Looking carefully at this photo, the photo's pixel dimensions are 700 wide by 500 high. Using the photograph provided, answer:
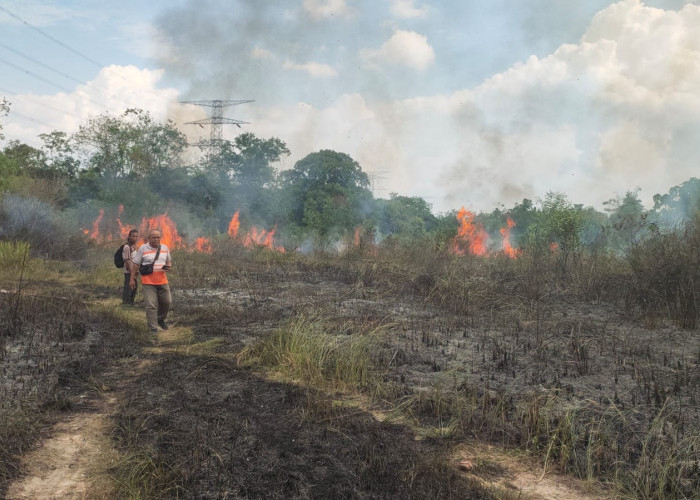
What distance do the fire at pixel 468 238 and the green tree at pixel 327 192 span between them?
36.7ft

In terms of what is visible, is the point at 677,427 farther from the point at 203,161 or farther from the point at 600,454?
the point at 203,161

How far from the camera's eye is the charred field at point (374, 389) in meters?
4.01

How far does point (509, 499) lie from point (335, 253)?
1666cm

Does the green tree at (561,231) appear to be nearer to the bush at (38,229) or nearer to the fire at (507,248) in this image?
the fire at (507,248)

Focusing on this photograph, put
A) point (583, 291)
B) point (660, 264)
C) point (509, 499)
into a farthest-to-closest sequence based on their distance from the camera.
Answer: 1. point (583, 291)
2. point (660, 264)
3. point (509, 499)

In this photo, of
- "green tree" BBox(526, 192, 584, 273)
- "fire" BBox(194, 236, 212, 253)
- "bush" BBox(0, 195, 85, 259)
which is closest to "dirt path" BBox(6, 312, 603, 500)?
"green tree" BBox(526, 192, 584, 273)

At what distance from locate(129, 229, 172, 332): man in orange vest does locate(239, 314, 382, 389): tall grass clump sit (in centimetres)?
257

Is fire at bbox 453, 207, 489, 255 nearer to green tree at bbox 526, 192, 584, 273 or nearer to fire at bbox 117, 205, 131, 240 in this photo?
green tree at bbox 526, 192, 584, 273

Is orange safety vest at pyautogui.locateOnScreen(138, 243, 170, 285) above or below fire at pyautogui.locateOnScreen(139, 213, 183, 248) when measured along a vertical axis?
below

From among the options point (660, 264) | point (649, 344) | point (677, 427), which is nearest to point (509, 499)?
point (677, 427)

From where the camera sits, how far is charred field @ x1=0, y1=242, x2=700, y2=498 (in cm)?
401

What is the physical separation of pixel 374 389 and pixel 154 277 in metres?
4.92

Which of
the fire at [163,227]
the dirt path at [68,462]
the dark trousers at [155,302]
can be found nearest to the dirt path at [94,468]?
the dirt path at [68,462]

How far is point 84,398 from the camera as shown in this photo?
5.67 meters
